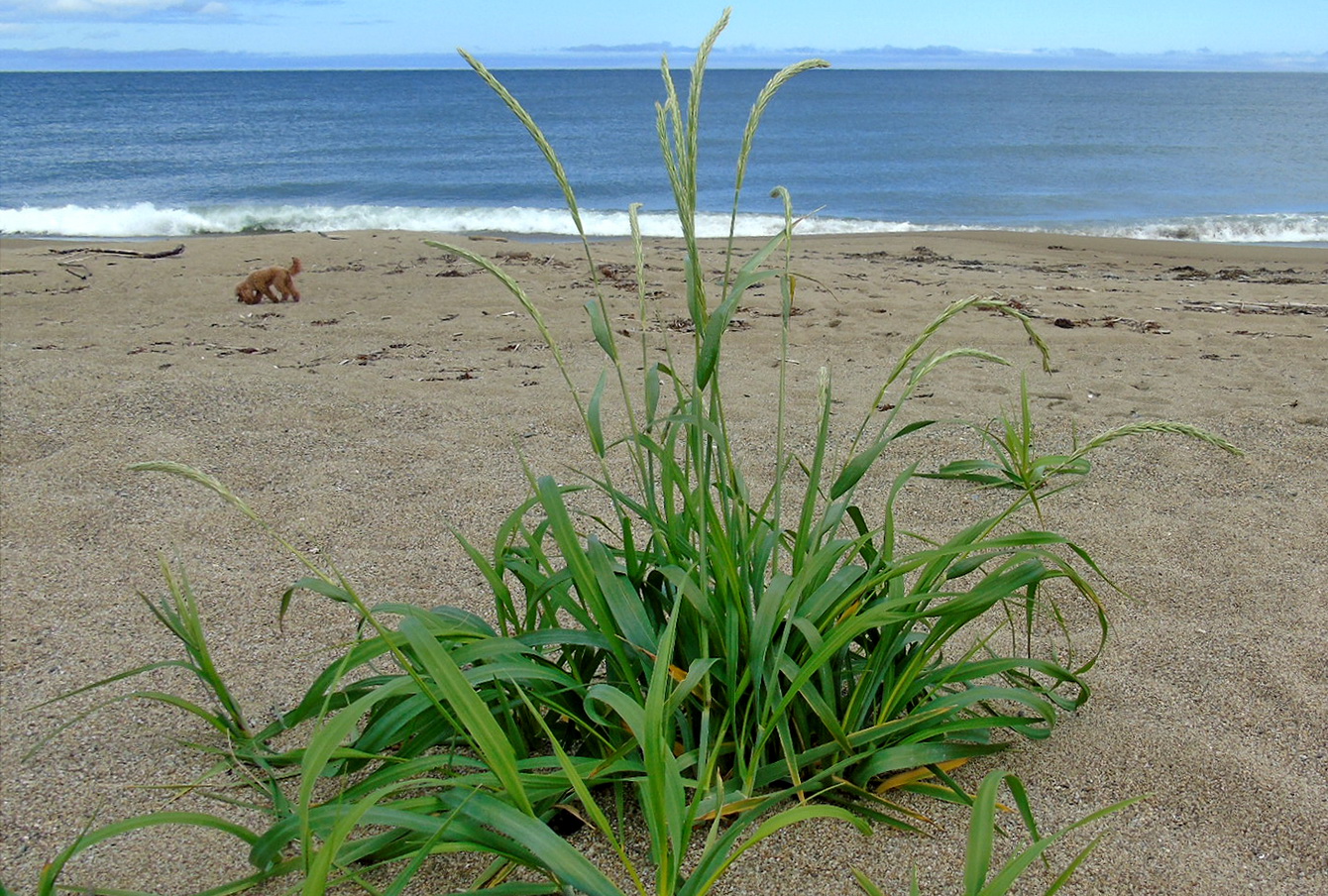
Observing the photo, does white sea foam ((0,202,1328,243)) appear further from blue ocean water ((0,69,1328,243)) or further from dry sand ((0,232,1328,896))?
dry sand ((0,232,1328,896))

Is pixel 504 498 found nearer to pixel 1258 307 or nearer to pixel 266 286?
pixel 266 286

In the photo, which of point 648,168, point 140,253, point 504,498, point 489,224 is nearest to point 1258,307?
point 504,498

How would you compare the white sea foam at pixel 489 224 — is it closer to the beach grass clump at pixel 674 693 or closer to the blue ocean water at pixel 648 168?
the blue ocean water at pixel 648 168

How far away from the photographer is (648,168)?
22.5m

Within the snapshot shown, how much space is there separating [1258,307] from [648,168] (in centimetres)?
1730

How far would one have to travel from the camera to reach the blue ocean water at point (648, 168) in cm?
1551

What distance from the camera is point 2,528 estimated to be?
3109 millimetres

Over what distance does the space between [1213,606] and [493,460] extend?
2.34 metres

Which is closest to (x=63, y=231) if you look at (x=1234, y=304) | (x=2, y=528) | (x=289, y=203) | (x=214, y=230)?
(x=214, y=230)

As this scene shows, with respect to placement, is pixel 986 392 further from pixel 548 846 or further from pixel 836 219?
pixel 836 219

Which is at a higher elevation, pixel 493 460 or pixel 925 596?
pixel 925 596

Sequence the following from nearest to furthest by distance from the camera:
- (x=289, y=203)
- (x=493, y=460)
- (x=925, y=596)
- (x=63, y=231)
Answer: (x=925, y=596) < (x=493, y=460) < (x=63, y=231) < (x=289, y=203)

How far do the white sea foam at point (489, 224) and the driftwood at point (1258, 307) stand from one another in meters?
7.25

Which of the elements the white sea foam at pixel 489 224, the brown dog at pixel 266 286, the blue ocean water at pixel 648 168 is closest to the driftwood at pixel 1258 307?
the blue ocean water at pixel 648 168
